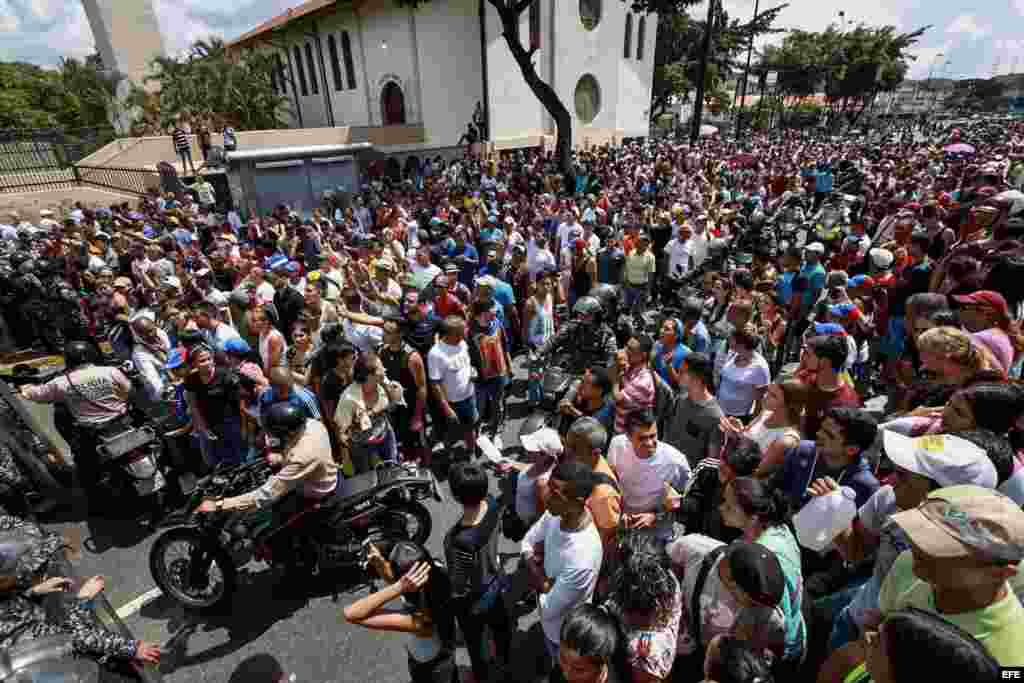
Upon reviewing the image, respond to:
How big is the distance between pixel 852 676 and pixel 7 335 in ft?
41.7

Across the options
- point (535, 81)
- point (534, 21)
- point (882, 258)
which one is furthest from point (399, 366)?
point (534, 21)

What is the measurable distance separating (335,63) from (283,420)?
35256 mm

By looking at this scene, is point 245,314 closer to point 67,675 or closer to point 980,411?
point 67,675

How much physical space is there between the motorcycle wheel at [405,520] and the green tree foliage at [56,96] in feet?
127

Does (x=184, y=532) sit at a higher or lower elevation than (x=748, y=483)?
lower

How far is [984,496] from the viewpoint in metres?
Result: 1.60

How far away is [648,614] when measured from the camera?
6.43 ft

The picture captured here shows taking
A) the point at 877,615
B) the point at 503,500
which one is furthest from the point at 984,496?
the point at 503,500

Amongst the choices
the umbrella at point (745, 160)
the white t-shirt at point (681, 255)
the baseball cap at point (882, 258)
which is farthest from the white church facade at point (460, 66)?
the baseball cap at point (882, 258)

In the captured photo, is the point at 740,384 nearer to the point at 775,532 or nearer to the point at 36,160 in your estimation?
the point at 775,532

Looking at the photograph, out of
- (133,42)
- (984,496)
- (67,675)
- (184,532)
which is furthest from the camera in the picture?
(133,42)

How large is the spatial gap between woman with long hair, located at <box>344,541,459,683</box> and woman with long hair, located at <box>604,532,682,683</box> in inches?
33.8

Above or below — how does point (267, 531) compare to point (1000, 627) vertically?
below

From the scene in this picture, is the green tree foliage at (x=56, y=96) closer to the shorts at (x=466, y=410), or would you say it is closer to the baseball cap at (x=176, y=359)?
the baseball cap at (x=176, y=359)
